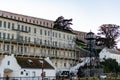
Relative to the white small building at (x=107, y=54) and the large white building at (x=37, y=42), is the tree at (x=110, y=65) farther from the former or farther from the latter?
the white small building at (x=107, y=54)

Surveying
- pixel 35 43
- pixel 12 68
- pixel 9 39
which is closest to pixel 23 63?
pixel 12 68

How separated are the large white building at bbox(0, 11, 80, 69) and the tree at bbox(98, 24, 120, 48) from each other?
26.5 m

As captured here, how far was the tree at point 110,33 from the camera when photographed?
133875 mm

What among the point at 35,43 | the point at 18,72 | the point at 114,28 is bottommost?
the point at 18,72

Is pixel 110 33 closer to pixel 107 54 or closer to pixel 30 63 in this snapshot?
pixel 107 54

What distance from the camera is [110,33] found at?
137500mm

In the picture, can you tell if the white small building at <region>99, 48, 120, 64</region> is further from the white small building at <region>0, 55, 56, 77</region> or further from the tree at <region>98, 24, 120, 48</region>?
the white small building at <region>0, 55, 56, 77</region>

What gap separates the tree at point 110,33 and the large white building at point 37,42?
2651 centimetres

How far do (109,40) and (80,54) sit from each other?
24087mm

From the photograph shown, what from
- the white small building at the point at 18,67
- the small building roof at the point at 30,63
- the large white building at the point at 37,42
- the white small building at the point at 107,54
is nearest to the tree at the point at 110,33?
the white small building at the point at 107,54

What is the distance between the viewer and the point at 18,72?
67562 millimetres

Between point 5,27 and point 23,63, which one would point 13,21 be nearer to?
point 5,27

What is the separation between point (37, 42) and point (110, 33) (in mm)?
52158

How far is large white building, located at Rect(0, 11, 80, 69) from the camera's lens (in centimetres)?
8381
